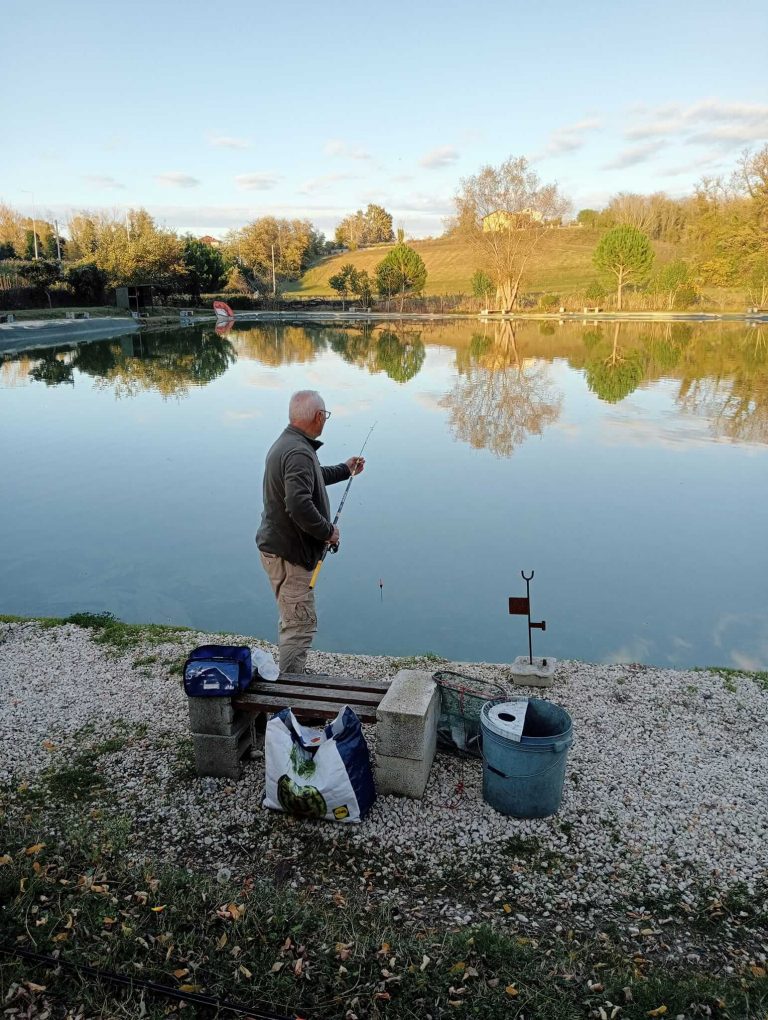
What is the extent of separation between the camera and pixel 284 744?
404 cm

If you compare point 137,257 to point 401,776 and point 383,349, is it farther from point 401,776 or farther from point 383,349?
point 401,776

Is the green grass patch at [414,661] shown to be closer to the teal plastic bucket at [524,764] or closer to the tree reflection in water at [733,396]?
the teal plastic bucket at [524,764]

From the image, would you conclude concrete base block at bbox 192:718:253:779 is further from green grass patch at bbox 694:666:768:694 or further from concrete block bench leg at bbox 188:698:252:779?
green grass patch at bbox 694:666:768:694

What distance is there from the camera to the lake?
750 cm

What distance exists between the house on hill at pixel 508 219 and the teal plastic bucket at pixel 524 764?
53.7m

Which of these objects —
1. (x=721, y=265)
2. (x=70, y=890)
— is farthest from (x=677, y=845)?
(x=721, y=265)

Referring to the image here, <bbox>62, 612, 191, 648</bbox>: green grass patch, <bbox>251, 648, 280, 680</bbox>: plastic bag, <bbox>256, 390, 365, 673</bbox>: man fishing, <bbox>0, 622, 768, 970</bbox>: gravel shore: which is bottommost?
<bbox>62, 612, 191, 648</bbox>: green grass patch

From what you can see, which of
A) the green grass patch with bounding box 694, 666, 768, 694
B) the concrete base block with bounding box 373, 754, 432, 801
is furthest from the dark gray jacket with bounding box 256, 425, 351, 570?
the green grass patch with bounding box 694, 666, 768, 694

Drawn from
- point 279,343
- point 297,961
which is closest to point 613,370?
point 279,343

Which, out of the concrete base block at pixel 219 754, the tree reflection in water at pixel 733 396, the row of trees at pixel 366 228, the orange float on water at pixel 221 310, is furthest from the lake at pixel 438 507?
the row of trees at pixel 366 228

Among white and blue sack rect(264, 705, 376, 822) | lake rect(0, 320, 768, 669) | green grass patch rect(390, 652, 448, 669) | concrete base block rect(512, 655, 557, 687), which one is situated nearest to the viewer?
white and blue sack rect(264, 705, 376, 822)

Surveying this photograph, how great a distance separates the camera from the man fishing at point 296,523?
4.56m

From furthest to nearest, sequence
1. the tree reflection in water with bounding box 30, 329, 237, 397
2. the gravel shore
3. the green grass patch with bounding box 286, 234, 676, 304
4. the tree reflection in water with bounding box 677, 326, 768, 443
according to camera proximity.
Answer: the green grass patch with bounding box 286, 234, 676, 304, the tree reflection in water with bounding box 30, 329, 237, 397, the tree reflection in water with bounding box 677, 326, 768, 443, the gravel shore

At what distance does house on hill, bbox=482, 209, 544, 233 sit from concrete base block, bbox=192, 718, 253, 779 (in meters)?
54.0
